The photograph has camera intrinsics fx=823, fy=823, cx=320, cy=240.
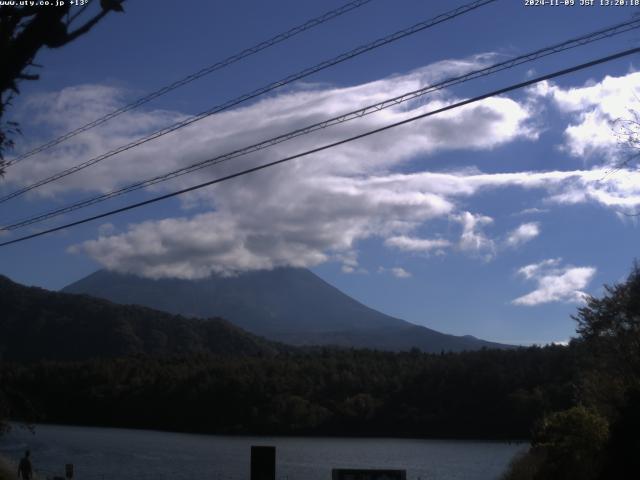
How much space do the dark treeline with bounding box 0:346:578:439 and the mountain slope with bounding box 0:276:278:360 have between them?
23.7 meters

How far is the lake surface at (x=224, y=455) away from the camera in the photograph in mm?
53875

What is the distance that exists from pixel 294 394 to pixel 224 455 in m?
41.6

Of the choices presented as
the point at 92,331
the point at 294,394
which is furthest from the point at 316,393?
the point at 92,331

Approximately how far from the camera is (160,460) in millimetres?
61406

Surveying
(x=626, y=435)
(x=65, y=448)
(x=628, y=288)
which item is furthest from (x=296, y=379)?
(x=626, y=435)

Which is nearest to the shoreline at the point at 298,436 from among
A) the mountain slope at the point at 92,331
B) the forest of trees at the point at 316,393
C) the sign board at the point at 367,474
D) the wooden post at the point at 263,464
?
the forest of trees at the point at 316,393

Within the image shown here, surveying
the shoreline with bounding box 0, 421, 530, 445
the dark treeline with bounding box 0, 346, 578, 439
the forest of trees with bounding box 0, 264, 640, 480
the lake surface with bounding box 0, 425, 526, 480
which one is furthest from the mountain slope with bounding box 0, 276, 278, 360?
the lake surface with bounding box 0, 425, 526, 480

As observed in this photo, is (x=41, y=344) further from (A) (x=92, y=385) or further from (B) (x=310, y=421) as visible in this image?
(B) (x=310, y=421)

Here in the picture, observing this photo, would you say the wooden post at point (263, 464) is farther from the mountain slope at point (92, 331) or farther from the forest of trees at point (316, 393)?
the mountain slope at point (92, 331)

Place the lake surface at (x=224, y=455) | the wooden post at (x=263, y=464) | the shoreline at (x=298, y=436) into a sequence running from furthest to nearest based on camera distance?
the shoreline at (x=298, y=436) < the lake surface at (x=224, y=455) < the wooden post at (x=263, y=464)

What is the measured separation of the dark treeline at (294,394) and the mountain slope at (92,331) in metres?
23.7

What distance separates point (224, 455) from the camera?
66.4m

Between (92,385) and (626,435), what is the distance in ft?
310

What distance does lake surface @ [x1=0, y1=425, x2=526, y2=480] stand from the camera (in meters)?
53.9
